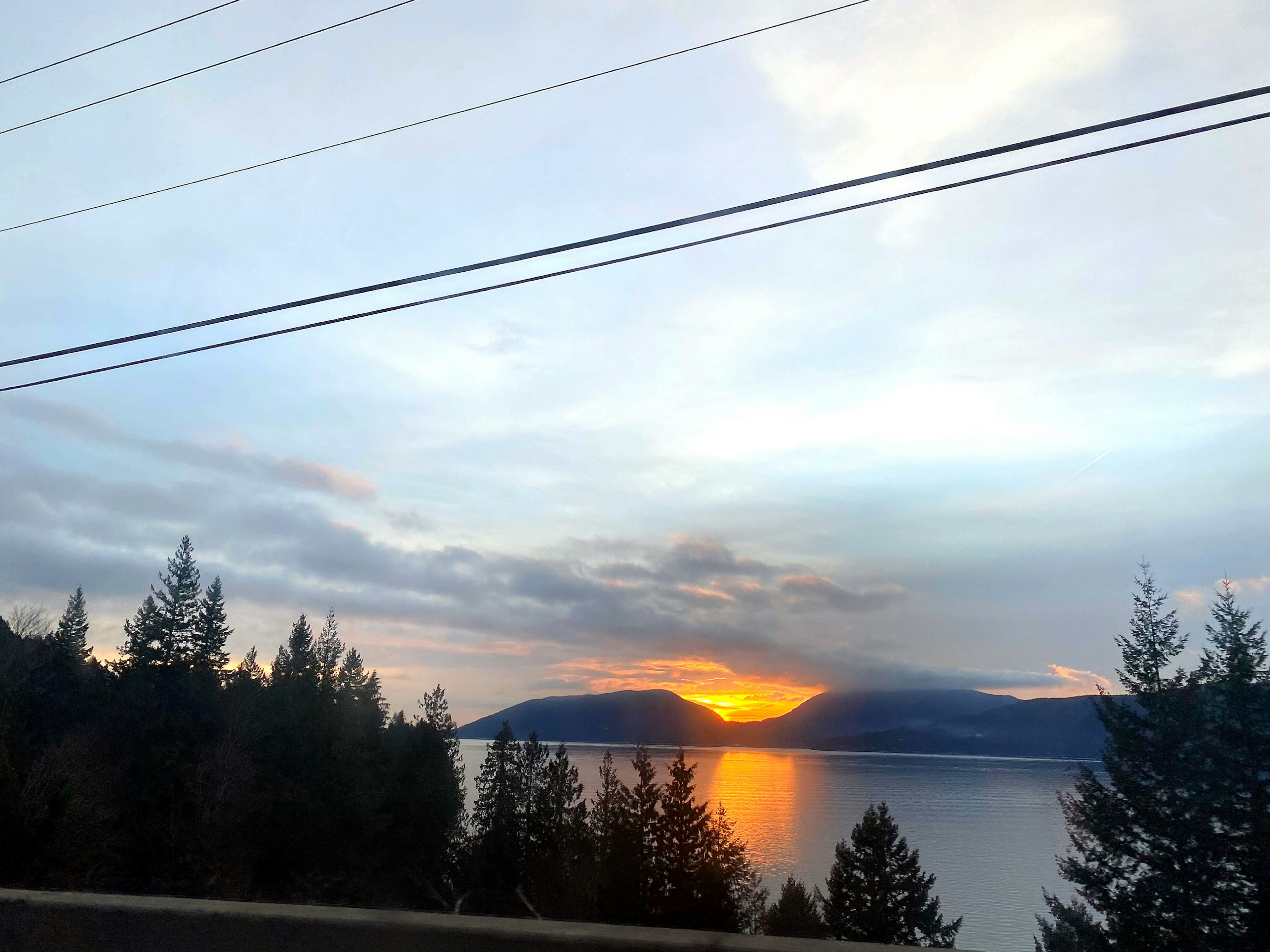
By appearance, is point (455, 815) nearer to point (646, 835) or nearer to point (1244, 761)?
point (646, 835)

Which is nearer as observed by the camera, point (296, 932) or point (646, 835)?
point (296, 932)

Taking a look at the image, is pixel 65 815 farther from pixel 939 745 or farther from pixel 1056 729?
pixel 939 745

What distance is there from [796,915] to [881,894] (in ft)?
18.1

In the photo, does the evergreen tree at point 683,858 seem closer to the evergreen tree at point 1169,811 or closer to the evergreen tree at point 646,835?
the evergreen tree at point 646,835

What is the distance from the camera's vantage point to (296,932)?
3.26m

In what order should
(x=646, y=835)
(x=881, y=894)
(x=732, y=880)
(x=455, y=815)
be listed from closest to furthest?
1. (x=881, y=894)
2. (x=732, y=880)
3. (x=646, y=835)
4. (x=455, y=815)

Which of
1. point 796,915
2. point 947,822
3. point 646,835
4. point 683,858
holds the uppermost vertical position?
point 646,835

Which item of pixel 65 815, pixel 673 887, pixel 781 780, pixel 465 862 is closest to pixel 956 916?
pixel 673 887

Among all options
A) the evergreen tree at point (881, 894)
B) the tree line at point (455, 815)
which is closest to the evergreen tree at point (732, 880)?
the tree line at point (455, 815)

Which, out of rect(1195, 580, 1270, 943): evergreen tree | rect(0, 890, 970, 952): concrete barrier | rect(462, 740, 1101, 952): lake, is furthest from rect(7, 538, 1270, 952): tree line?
rect(0, 890, 970, 952): concrete barrier

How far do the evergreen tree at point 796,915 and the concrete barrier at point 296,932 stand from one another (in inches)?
1699

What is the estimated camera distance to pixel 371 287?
629 cm

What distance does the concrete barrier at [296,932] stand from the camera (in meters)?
3.04

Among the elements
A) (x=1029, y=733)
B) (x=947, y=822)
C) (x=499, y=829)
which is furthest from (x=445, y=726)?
(x=1029, y=733)
